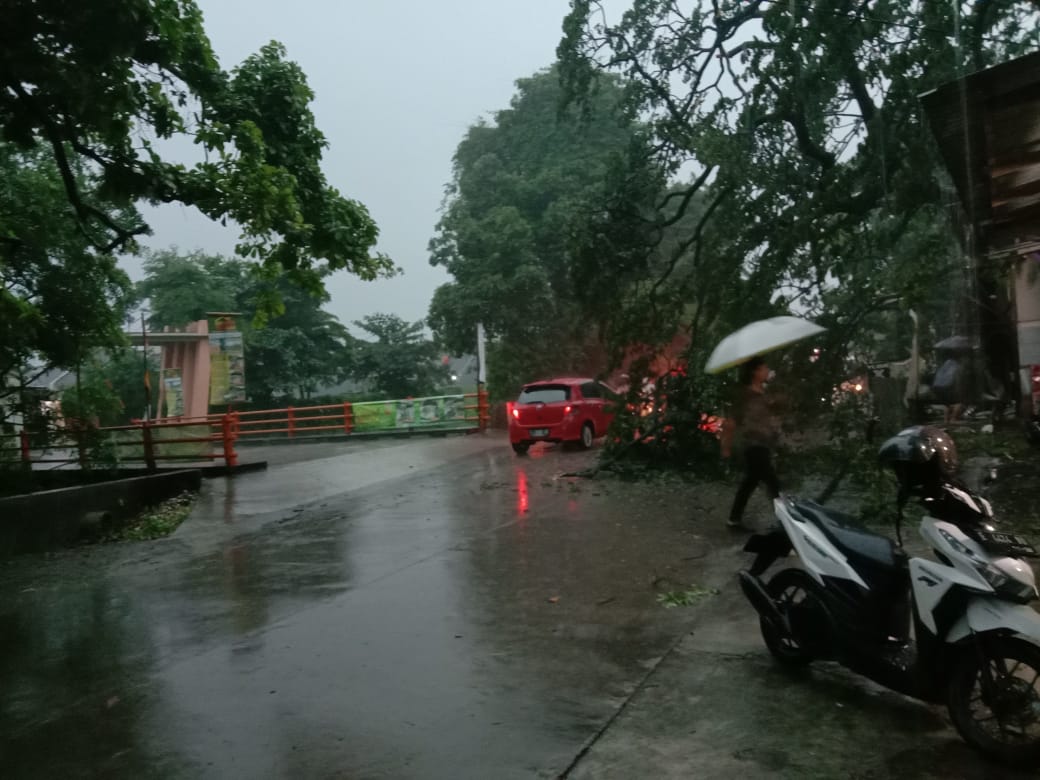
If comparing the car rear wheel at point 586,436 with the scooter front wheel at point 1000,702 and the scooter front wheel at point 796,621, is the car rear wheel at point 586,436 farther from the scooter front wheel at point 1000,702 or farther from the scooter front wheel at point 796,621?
the scooter front wheel at point 1000,702

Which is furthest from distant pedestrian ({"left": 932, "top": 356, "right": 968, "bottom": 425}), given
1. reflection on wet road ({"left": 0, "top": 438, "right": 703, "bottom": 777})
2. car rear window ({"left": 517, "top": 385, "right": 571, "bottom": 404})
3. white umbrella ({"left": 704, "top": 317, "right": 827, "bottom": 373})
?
white umbrella ({"left": 704, "top": 317, "right": 827, "bottom": 373})

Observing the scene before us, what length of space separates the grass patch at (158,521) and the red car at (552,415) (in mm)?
6650

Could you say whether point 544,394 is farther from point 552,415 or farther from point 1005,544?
point 1005,544

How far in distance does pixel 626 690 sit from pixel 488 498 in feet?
24.7

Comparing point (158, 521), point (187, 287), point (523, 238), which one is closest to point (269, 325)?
point (187, 287)

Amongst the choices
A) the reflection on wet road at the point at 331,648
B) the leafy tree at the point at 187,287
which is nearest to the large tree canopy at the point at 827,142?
the reflection on wet road at the point at 331,648

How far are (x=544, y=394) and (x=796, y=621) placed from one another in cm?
1396

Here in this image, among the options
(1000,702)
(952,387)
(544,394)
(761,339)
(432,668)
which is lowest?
(432,668)

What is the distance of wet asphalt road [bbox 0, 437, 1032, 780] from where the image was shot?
408 cm

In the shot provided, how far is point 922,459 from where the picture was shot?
4.04 metres

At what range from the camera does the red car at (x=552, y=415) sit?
18.4m

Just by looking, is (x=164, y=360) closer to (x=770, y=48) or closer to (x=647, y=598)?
(x=770, y=48)

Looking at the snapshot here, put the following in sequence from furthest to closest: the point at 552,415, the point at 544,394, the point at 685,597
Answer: the point at 544,394 → the point at 552,415 → the point at 685,597

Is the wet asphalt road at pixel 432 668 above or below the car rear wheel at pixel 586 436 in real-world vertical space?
below
